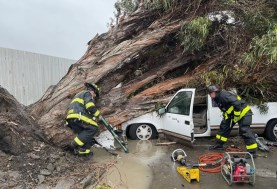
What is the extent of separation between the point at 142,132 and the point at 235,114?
272 cm

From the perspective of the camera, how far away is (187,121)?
739 centimetres

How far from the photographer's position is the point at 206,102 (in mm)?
8453

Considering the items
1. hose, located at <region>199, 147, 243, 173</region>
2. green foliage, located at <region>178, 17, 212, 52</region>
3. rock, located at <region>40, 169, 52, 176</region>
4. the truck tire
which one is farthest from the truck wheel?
rock, located at <region>40, 169, 52, 176</region>

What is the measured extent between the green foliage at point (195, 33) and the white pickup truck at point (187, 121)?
1641 mm

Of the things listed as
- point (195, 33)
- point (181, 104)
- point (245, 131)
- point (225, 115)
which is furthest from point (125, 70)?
point (245, 131)

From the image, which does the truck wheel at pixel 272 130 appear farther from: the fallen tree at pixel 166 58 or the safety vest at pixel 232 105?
the safety vest at pixel 232 105

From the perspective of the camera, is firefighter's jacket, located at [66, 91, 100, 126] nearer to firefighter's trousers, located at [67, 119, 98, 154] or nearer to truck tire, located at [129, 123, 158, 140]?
firefighter's trousers, located at [67, 119, 98, 154]

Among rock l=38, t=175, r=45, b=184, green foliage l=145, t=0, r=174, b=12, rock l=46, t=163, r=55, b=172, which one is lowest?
rock l=38, t=175, r=45, b=184

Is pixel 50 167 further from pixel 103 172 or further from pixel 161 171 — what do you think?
pixel 161 171

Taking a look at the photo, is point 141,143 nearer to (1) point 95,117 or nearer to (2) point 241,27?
(1) point 95,117

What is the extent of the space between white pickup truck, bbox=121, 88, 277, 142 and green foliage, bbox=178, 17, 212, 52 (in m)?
1.64

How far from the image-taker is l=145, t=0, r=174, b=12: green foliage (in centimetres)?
956

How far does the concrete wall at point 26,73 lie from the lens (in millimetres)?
9766

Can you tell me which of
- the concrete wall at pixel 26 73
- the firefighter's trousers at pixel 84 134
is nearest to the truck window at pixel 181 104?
the firefighter's trousers at pixel 84 134
